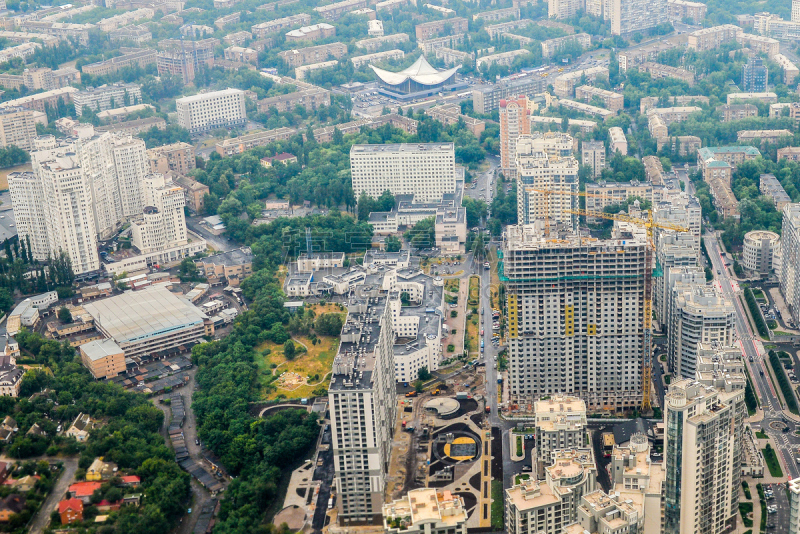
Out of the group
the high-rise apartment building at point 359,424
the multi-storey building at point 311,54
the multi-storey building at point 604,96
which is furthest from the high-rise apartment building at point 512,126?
the high-rise apartment building at point 359,424

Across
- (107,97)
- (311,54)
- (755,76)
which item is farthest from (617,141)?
(107,97)

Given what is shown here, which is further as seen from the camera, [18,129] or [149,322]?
[18,129]

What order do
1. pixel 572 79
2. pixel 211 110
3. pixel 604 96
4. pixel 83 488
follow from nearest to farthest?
pixel 83 488 < pixel 604 96 < pixel 211 110 < pixel 572 79

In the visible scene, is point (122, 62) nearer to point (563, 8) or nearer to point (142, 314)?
point (563, 8)

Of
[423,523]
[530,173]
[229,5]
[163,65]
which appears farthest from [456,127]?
[423,523]

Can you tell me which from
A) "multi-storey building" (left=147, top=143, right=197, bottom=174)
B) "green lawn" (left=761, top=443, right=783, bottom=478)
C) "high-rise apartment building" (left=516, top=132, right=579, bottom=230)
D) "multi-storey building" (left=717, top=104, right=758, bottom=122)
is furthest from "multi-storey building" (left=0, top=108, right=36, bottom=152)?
"green lawn" (left=761, top=443, right=783, bottom=478)
